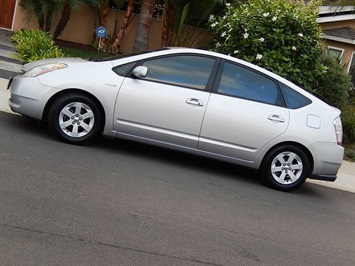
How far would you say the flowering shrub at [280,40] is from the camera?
11.5 metres

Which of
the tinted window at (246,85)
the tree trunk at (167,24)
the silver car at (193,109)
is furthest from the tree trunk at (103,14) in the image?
the tinted window at (246,85)

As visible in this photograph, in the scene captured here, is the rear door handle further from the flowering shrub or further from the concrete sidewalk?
the flowering shrub

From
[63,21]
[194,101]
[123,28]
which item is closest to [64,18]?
[63,21]

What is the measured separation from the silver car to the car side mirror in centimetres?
1

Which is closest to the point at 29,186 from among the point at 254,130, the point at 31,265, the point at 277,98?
the point at 31,265

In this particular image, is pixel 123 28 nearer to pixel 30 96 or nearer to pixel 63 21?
pixel 63 21

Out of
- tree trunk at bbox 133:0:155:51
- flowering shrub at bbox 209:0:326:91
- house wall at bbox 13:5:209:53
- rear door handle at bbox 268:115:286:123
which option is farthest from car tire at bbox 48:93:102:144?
house wall at bbox 13:5:209:53

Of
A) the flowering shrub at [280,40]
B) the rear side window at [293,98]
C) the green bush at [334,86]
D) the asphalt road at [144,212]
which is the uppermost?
the flowering shrub at [280,40]

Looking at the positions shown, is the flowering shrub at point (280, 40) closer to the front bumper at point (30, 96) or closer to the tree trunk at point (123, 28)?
the tree trunk at point (123, 28)

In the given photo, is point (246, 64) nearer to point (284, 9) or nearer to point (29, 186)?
point (29, 186)

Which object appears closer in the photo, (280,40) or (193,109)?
(193,109)

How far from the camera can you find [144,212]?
5.70 metres

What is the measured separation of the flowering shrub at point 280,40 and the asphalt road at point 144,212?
387cm

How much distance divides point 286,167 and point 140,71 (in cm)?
250
